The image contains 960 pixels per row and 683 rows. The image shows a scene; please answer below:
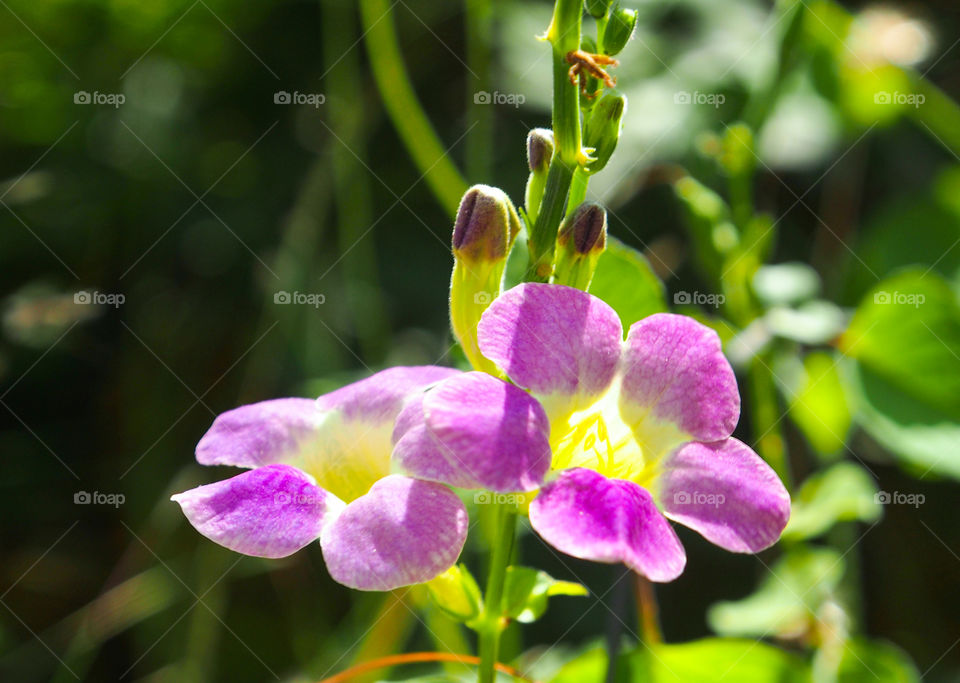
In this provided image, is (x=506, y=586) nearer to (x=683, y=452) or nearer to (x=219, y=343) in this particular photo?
(x=683, y=452)

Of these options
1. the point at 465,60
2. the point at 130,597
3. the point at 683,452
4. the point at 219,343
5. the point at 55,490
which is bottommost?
the point at 130,597

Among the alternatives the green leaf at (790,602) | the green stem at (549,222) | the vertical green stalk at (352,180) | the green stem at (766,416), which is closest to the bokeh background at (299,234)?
the vertical green stalk at (352,180)

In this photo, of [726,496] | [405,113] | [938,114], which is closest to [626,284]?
[726,496]

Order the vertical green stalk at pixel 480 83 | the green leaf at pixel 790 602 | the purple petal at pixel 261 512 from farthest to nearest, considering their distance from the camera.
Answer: the vertical green stalk at pixel 480 83 < the green leaf at pixel 790 602 < the purple petal at pixel 261 512

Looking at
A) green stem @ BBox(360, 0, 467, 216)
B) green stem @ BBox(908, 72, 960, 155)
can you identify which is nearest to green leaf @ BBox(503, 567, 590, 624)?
green stem @ BBox(360, 0, 467, 216)

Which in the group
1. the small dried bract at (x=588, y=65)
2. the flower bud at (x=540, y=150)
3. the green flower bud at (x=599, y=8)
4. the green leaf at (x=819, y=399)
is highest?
the green flower bud at (x=599, y=8)

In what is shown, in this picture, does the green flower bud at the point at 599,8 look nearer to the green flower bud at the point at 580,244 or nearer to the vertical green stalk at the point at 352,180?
the green flower bud at the point at 580,244

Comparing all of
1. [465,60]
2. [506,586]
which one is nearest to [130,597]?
[506,586]

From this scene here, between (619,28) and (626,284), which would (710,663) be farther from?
(619,28)
